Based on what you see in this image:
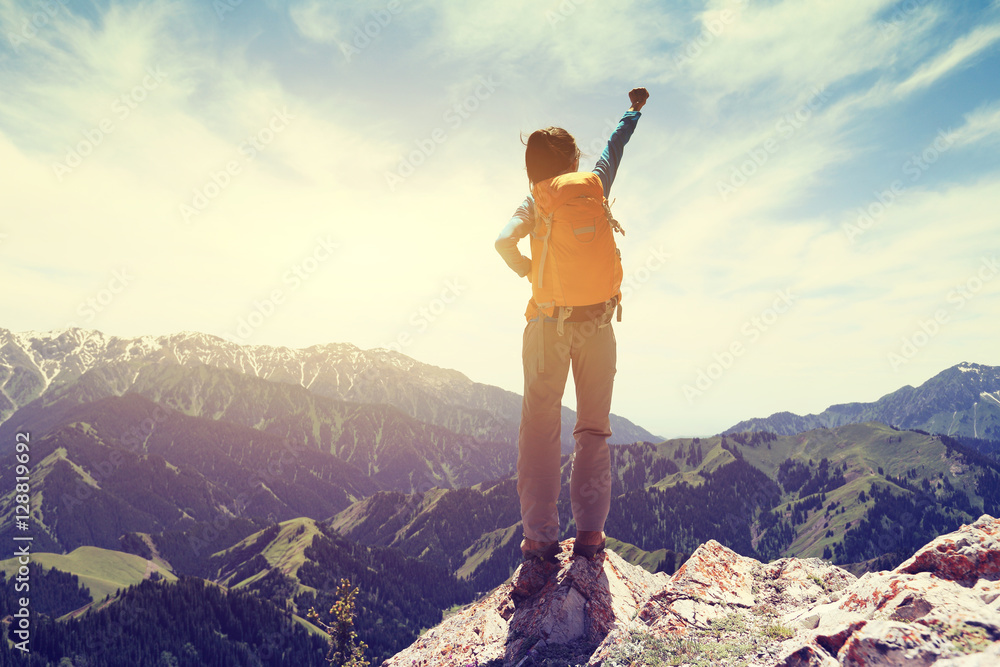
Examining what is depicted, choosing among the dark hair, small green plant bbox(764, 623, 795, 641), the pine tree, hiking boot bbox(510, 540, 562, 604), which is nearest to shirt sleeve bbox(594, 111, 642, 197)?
the dark hair

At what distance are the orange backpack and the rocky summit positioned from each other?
487 cm

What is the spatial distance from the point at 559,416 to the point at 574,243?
9.49ft

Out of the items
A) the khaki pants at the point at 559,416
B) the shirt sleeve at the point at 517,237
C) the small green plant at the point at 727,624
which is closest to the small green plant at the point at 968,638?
the small green plant at the point at 727,624

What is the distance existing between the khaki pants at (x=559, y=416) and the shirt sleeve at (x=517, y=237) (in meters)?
1.00

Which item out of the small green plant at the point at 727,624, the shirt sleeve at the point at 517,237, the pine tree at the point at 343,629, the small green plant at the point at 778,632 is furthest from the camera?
the pine tree at the point at 343,629

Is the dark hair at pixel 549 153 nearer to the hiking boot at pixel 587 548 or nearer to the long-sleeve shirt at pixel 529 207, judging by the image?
the long-sleeve shirt at pixel 529 207

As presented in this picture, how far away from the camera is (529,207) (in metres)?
8.67

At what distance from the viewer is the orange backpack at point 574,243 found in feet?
26.2

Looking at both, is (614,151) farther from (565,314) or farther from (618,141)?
(565,314)

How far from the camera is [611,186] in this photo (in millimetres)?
9266

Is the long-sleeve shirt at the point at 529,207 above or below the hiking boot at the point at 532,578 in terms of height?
above

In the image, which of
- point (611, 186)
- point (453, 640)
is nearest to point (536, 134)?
point (611, 186)

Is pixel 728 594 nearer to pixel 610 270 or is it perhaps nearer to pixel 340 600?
pixel 610 270

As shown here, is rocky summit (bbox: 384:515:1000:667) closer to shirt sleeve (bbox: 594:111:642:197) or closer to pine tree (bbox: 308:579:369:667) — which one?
shirt sleeve (bbox: 594:111:642:197)
